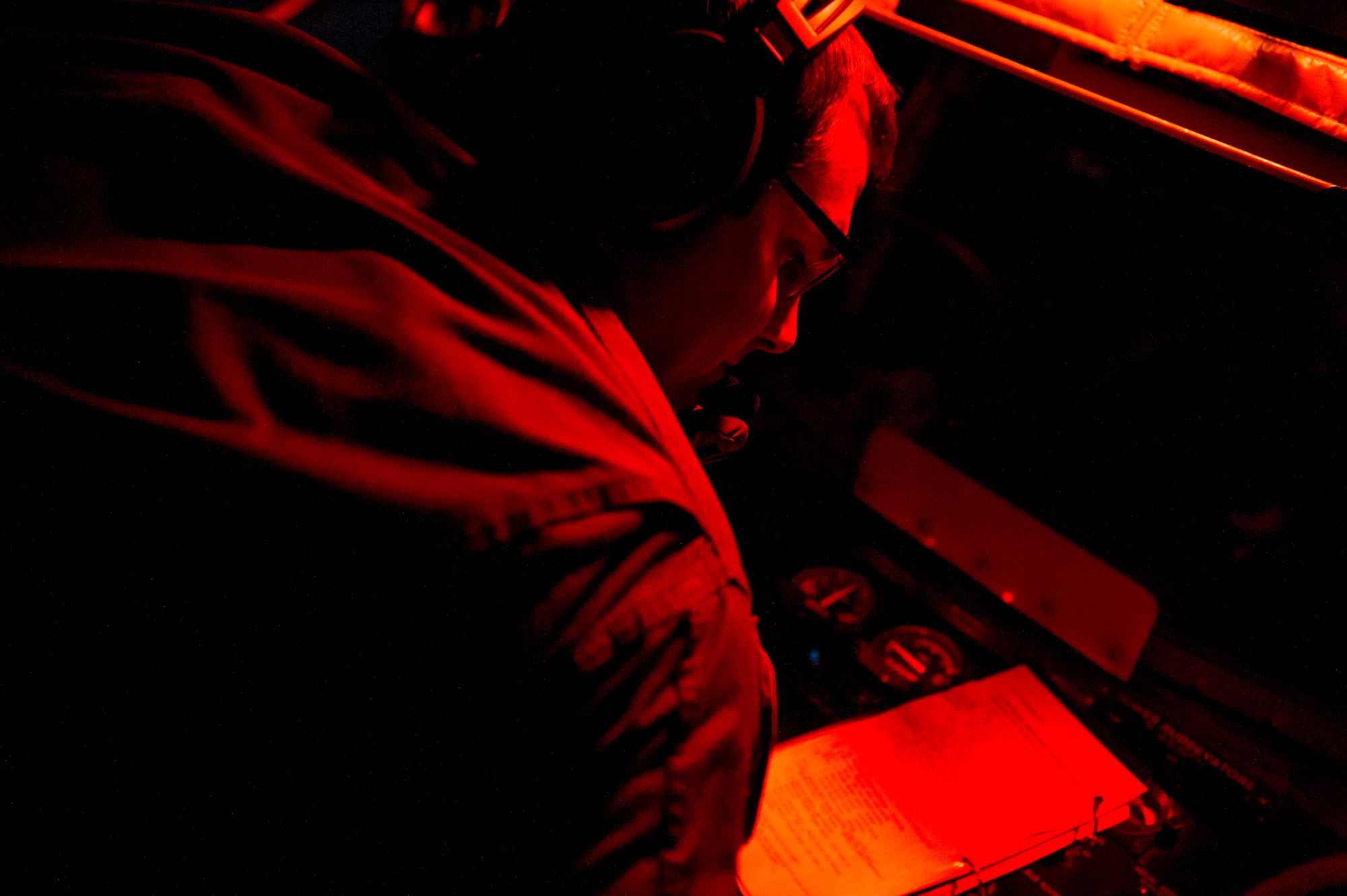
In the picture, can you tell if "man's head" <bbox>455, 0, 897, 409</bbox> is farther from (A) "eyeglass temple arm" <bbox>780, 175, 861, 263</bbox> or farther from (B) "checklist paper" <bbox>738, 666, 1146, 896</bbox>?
(B) "checklist paper" <bbox>738, 666, 1146, 896</bbox>

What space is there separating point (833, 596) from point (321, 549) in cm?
97

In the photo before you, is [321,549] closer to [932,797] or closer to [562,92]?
[562,92]

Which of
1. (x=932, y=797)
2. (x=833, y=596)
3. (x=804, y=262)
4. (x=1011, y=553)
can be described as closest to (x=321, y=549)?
(x=804, y=262)

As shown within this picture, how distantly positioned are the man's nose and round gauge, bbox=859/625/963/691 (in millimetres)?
487

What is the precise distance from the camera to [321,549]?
46 centimetres

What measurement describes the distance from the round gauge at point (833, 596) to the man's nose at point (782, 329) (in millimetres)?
425

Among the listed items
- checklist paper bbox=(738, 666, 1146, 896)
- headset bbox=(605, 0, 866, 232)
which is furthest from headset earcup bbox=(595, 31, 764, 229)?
checklist paper bbox=(738, 666, 1146, 896)

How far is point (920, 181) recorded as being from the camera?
1.32m

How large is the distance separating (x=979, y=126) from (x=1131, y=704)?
88cm

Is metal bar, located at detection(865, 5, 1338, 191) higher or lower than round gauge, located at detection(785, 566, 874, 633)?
higher

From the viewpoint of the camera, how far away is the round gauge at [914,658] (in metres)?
1.19

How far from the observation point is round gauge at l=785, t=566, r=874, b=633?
125cm

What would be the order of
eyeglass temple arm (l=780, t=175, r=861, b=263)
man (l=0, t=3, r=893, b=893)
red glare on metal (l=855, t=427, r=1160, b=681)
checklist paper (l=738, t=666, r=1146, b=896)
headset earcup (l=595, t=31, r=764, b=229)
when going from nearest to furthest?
man (l=0, t=3, r=893, b=893), headset earcup (l=595, t=31, r=764, b=229), eyeglass temple arm (l=780, t=175, r=861, b=263), checklist paper (l=738, t=666, r=1146, b=896), red glare on metal (l=855, t=427, r=1160, b=681)

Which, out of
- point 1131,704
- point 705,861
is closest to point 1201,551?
point 1131,704
